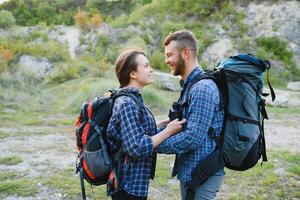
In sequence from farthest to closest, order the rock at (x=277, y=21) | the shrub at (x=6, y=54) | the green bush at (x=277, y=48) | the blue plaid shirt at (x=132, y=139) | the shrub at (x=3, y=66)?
the rock at (x=277, y=21) → the green bush at (x=277, y=48) → the shrub at (x=6, y=54) → the shrub at (x=3, y=66) → the blue plaid shirt at (x=132, y=139)

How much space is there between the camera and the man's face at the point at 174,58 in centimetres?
239

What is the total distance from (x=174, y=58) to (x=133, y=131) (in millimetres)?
492

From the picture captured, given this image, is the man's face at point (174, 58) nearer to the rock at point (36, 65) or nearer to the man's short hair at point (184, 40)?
the man's short hair at point (184, 40)

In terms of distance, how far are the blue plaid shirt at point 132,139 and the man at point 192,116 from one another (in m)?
0.13

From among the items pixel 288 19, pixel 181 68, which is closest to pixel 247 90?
pixel 181 68

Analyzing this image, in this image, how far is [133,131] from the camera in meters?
2.26

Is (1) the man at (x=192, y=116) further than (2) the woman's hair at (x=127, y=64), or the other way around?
(2) the woman's hair at (x=127, y=64)

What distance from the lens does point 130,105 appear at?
89.8 inches

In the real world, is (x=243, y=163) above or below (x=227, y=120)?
below

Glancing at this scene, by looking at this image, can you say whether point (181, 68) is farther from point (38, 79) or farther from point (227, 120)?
point (38, 79)

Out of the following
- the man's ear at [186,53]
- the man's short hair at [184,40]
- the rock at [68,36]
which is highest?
the man's short hair at [184,40]

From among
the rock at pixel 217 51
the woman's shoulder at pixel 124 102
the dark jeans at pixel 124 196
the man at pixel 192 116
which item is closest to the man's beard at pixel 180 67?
the man at pixel 192 116

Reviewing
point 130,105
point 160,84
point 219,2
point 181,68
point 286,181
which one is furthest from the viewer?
point 219,2

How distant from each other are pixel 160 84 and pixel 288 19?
31.4ft
